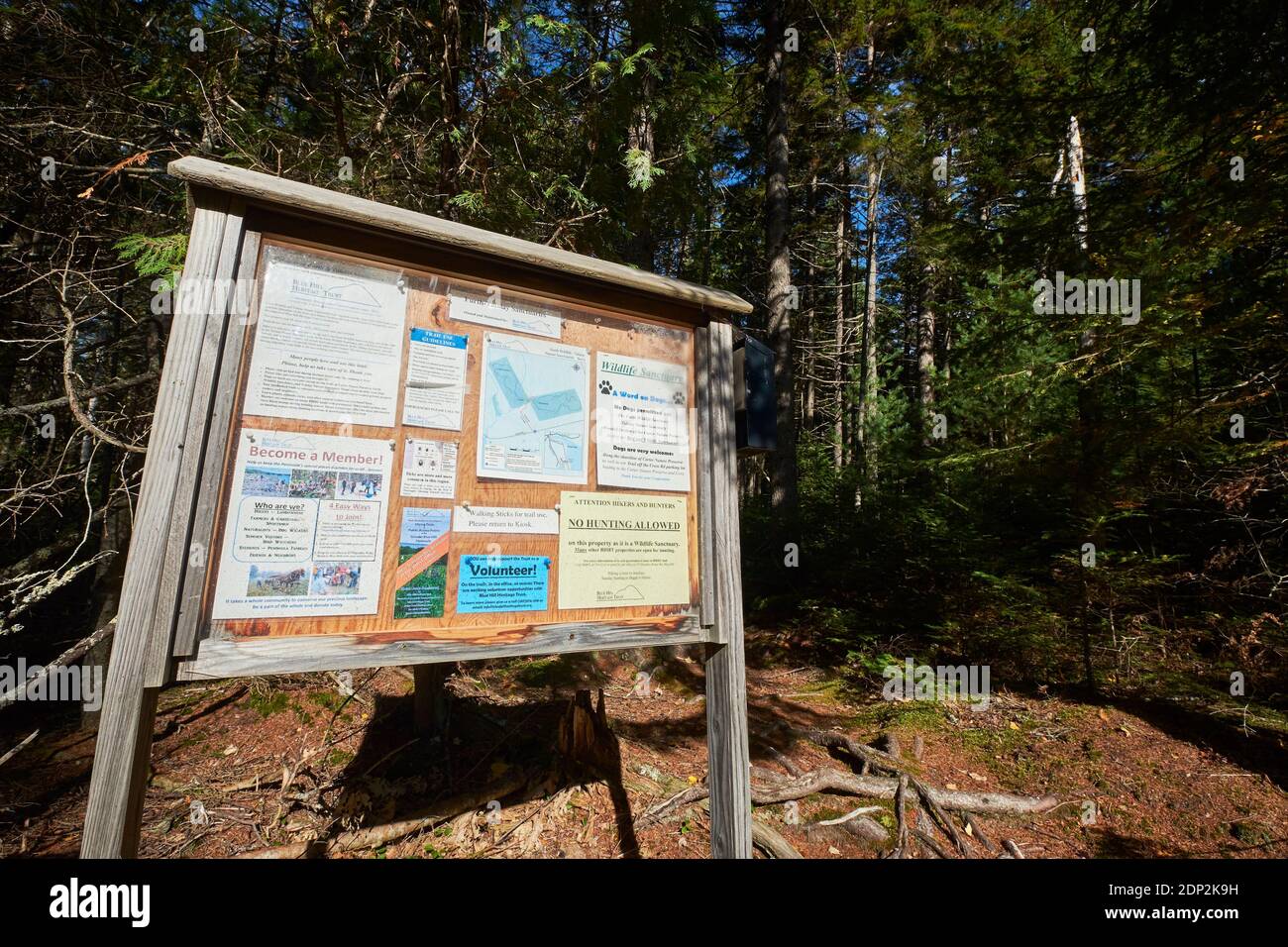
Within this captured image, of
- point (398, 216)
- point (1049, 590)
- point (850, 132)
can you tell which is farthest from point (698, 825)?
point (850, 132)

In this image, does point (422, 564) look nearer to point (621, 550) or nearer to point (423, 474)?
point (423, 474)

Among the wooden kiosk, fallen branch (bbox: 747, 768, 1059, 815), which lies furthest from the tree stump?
the wooden kiosk

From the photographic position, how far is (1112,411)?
5680 millimetres

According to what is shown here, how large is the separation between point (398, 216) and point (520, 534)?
3.79ft

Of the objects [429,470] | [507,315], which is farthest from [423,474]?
[507,315]

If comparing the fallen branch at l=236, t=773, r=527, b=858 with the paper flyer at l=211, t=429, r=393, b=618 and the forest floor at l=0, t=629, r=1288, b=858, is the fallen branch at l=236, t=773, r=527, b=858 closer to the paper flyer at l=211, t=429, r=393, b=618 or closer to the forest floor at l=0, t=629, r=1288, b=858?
the forest floor at l=0, t=629, r=1288, b=858

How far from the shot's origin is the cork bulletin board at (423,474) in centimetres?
158

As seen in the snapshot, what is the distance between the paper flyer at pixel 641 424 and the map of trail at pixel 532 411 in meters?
0.09

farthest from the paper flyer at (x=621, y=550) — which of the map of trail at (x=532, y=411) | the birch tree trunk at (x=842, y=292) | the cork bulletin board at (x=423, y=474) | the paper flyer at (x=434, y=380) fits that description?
the birch tree trunk at (x=842, y=292)

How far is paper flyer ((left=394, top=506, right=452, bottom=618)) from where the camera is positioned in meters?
1.70

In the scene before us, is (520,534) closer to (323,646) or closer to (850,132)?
(323,646)

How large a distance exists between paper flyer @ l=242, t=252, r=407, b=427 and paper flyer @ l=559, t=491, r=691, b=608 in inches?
29.7

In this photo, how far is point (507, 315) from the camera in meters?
1.99

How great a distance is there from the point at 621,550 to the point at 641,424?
1.72 ft
